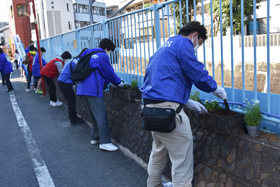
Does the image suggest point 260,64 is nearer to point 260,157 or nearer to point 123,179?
point 260,157

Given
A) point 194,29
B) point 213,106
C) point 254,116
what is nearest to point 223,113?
point 213,106

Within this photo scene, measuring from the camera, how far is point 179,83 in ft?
7.75

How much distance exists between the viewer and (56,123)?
637 cm

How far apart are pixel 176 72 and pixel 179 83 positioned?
11cm

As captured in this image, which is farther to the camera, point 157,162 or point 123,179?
point 123,179

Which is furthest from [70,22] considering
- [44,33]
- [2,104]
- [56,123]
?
[56,123]

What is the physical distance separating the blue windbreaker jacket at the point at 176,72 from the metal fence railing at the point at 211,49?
1.98 feet

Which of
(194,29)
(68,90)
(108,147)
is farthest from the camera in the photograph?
(68,90)

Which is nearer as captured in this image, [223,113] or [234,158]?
[234,158]

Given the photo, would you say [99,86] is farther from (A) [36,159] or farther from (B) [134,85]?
(A) [36,159]

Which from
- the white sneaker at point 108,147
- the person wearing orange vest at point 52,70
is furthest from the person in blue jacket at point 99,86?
the person wearing orange vest at point 52,70

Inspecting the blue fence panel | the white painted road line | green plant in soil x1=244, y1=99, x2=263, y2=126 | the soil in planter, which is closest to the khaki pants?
the soil in planter

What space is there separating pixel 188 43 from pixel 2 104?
27.9 ft

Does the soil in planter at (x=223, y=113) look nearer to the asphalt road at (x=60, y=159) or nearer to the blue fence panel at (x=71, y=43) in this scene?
the asphalt road at (x=60, y=159)
